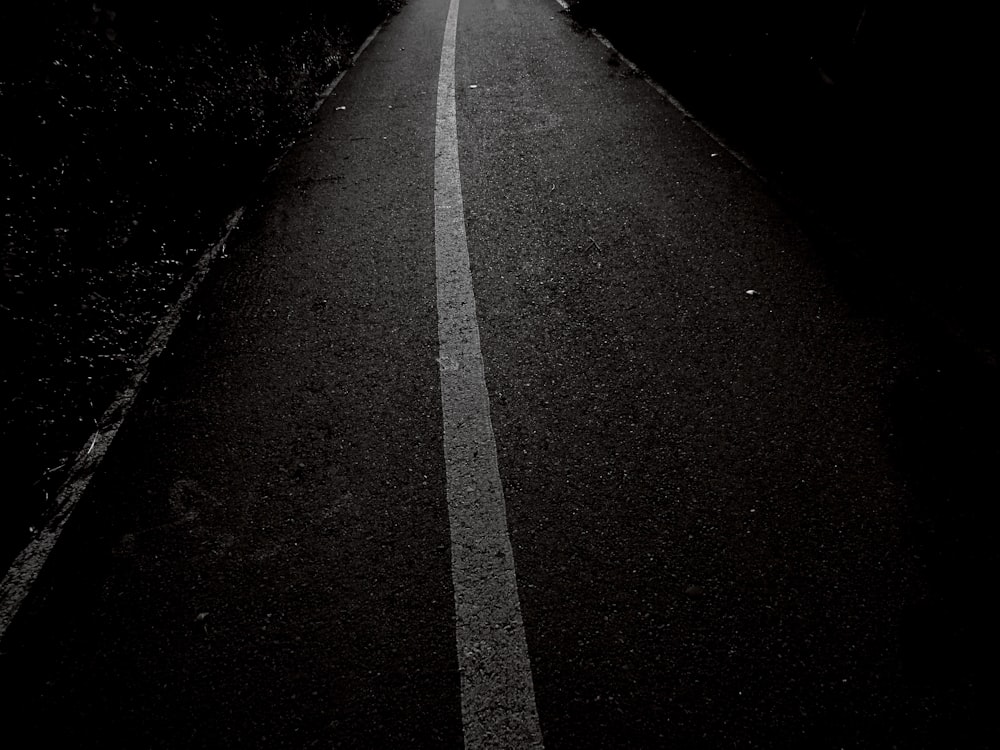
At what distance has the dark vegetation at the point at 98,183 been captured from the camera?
3053 millimetres

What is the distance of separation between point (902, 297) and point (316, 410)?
3664mm

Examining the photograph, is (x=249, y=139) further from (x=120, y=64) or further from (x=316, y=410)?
(x=316, y=410)

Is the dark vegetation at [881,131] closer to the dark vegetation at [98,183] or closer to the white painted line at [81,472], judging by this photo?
the white painted line at [81,472]

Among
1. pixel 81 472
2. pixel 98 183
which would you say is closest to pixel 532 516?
pixel 81 472

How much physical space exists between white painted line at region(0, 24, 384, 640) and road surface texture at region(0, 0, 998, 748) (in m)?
0.07

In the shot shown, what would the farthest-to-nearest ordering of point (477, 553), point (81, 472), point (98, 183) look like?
point (98, 183) < point (81, 472) < point (477, 553)

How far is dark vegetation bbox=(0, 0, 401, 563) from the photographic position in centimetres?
305

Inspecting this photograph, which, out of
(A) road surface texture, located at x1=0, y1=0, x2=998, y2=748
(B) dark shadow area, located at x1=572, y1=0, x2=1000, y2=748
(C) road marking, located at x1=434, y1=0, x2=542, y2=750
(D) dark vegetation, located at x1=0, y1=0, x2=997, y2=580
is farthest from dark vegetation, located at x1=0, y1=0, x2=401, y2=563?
(B) dark shadow area, located at x1=572, y1=0, x2=1000, y2=748

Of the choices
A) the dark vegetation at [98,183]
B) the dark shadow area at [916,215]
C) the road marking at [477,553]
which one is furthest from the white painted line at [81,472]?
the dark shadow area at [916,215]

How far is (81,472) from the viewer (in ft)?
9.19

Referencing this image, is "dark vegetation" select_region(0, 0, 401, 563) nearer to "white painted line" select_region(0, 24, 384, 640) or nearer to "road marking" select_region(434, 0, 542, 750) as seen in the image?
"white painted line" select_region(0, 24, 384, 640)

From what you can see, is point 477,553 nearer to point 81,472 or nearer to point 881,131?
point 81,472

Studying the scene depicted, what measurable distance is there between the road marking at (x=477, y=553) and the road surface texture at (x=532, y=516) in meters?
0.01

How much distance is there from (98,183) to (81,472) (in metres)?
2.68
